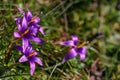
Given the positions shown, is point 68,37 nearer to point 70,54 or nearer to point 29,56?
point 70,54

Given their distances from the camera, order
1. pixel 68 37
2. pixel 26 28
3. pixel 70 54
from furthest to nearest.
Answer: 1. pixel 68 37
2. pixel 70 54
3. pixel 26 28

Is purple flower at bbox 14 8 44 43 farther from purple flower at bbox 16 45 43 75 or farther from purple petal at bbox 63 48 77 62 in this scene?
purple petal at bbox 63 48 77 62

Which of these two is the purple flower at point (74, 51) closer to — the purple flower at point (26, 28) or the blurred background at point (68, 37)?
the blurred background at point (68, 37)

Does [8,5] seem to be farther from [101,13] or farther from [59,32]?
[101,13]

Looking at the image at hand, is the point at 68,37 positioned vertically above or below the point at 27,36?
below

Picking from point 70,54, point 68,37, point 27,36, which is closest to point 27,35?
point 27,36

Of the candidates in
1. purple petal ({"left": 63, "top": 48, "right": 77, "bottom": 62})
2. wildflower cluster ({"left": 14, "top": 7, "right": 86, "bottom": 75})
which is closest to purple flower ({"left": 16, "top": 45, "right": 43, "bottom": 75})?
wildflower cluster ({"left": 14, "top": 7, "right": 86, "bottom": 75})

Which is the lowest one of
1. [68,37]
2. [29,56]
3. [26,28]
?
[68,37]

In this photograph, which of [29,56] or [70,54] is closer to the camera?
[29,56]
